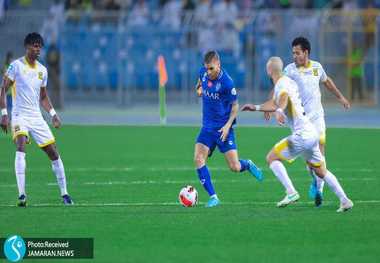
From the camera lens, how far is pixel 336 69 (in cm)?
3750

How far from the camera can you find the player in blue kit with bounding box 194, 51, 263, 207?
15.2 meters

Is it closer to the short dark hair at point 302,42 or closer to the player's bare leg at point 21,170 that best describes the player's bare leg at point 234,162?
the short dark hair at point 302,42

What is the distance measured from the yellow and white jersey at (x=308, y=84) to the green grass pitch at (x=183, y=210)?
1.31 m

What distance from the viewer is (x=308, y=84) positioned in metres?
15.6

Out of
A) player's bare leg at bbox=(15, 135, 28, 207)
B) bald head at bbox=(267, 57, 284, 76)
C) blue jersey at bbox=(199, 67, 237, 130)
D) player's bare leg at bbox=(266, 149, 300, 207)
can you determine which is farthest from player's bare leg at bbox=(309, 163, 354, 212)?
player's bare leg at bbox=(15, 135, 28, 207)

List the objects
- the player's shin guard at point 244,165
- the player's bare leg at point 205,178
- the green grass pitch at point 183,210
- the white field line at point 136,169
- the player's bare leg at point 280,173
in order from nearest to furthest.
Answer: the green grass pitch at point 183,210, the player's bare leg at point 280,173, the player's bare leg at point 205,178, the player's shin guard at point 244,165, the white field line at point 136,169

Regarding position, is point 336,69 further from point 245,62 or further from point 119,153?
point 119,153

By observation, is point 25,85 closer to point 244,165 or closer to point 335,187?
point 244,165

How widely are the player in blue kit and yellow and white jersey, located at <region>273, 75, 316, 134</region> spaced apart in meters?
1.15

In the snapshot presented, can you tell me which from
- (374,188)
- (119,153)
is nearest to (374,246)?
(374,188)

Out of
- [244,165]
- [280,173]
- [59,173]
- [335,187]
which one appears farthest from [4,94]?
[335,187]
